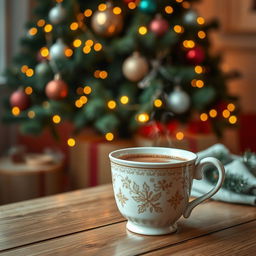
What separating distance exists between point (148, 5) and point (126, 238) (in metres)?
1.58

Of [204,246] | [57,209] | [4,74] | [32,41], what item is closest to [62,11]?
[32,41]

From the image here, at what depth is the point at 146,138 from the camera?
2311mm

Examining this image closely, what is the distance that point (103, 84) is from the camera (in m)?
2.30

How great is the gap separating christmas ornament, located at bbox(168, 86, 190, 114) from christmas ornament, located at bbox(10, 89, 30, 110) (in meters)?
0.66

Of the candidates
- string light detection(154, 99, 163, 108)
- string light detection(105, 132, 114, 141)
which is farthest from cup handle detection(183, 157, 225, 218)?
string light detection(105, 132, 114, 141)

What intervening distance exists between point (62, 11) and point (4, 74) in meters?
0.43

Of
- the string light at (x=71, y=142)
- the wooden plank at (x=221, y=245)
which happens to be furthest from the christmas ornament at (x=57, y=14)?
the wooden plank at (x=221, y=245)

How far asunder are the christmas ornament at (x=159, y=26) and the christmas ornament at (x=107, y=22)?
0.15 meters

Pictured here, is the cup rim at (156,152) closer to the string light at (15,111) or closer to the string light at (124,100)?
the string light at (124,100)

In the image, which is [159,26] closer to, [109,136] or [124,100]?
[124,100]

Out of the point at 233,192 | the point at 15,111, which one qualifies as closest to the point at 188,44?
the point at 15,111

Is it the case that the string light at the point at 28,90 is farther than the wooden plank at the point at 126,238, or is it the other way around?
the string light at the point at 28,90

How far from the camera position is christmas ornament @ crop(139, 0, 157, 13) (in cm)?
217

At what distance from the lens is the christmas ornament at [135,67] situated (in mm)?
2135
